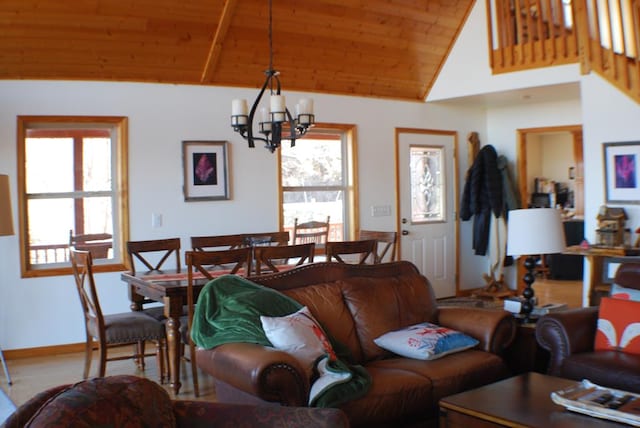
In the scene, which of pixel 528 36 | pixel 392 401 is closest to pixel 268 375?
pixel 392 401

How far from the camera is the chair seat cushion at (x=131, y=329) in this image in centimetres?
414

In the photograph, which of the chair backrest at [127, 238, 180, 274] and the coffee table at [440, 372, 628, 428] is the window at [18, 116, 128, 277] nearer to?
the chair backrest at [127, 238, 180, 274]

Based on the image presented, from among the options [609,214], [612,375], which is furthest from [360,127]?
[612,375]

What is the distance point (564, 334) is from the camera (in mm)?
3482

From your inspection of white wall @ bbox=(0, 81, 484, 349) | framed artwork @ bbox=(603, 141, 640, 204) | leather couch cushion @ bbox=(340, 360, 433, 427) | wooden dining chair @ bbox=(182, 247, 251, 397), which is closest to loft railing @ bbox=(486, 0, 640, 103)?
framed artwork @ bbox=(603, 141, 640, 204)

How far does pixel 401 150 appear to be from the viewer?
7301mm

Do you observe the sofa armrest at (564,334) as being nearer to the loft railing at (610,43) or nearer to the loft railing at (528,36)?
the loft railing at (610,43)

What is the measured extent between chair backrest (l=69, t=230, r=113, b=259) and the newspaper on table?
400cm

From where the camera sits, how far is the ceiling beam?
209 inches

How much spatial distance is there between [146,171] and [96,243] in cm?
80

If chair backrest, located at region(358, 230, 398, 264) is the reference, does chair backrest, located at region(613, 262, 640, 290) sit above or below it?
below

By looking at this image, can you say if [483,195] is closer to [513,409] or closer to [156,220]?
[156,220]

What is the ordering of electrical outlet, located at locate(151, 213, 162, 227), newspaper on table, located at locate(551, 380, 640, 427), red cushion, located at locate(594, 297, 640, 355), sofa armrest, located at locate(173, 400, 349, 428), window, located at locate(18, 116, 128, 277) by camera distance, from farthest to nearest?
electrical outlet, located at locate(151, 213, 162, 227) → window, located at locate(18, 116, 128, 277) → red cushion, located at locate(594, 297, 640, 355) → newspaper on table, located at locate(551, 380, 640, 427) → sofa armrest, located at locate(173, 400, 349, 428)

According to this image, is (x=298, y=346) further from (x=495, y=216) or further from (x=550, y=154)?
(x=550, y=154)
